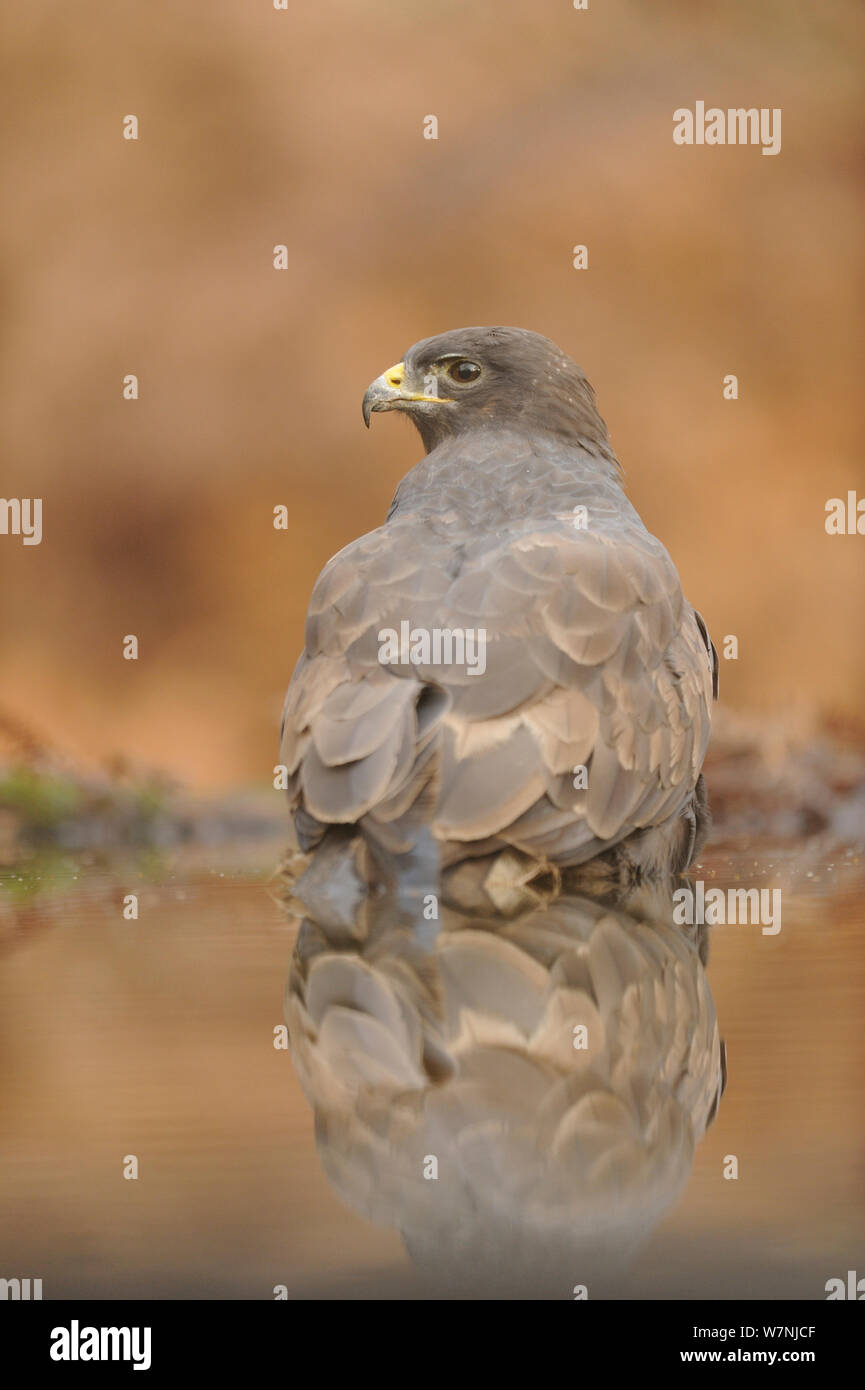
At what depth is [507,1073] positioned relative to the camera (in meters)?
1.79

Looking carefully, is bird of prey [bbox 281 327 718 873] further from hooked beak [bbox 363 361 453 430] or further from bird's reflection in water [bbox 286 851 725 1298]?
hooked beak [bbox 363 361 453 430]

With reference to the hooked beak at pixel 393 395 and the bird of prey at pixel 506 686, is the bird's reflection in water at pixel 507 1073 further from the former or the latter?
the hooked beak at pixel 393 395

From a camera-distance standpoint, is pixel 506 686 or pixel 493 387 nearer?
pixel 506 686

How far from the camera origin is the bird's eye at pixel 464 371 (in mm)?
4293

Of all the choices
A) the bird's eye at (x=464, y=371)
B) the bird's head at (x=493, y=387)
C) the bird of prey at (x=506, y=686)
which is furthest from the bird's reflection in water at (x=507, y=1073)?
the bird's eye at (x=464, y=371)

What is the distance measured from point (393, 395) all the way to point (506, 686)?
1528 mm

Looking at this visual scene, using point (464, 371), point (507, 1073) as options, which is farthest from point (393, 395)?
point (507, 1073)

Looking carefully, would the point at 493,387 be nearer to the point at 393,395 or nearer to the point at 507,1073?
the point at 393,395

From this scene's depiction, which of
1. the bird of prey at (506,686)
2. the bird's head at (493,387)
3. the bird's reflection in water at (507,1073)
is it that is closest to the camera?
the bird's reflection in water at (507,1073)

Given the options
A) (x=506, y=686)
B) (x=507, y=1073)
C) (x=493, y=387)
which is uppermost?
(x=493, y=387)

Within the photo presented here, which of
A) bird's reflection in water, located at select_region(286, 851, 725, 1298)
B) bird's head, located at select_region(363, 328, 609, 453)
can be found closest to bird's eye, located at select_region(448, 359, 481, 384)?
bird's head, located at select_region(363, 328, 609, 453)

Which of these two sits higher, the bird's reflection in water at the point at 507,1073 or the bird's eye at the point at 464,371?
the bird's eye at the point at 464,371

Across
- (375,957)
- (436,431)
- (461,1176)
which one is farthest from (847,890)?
(461,1176)

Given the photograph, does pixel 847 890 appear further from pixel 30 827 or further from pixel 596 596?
pixel 30 827
